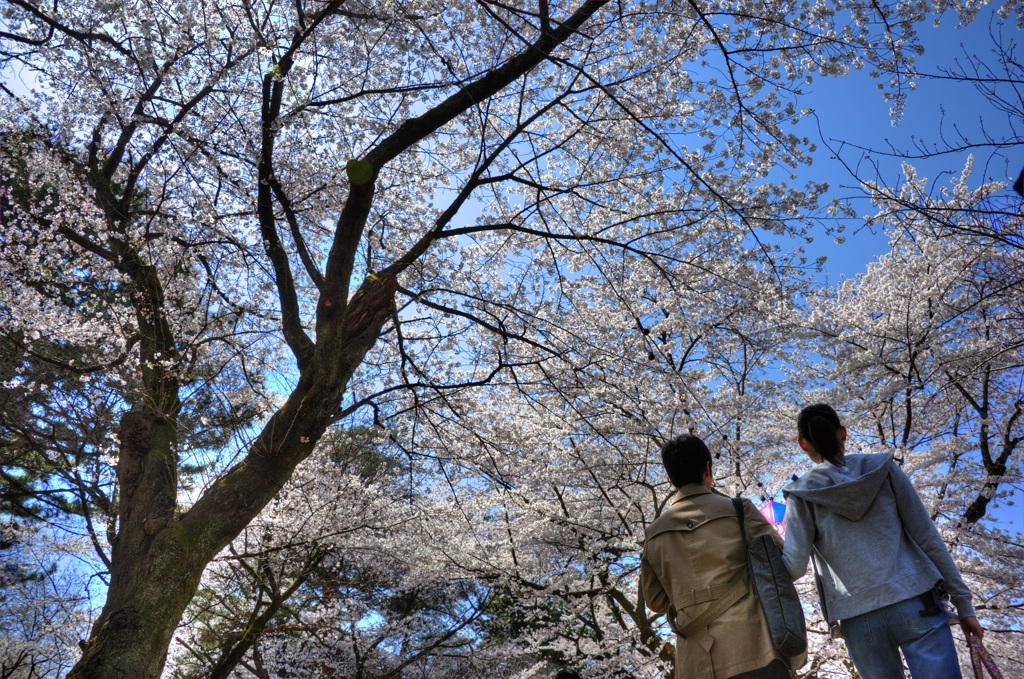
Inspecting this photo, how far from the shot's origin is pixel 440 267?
22.6ft

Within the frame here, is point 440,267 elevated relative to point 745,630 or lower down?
elevated

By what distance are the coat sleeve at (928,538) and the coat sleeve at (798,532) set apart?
0.26 metres

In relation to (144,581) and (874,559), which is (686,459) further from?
(144,581)

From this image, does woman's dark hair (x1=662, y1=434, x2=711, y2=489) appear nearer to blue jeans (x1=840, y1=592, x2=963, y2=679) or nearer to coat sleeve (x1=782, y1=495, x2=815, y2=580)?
coat sleeve (x1=782, y1=495, x2=815, y2=580)

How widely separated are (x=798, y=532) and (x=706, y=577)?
0.36 meters

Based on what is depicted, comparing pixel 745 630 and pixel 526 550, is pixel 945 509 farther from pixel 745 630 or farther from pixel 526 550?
pixel 745 630

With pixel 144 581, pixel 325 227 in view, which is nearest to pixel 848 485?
pixel 144 581

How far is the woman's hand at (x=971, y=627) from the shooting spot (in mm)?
1794

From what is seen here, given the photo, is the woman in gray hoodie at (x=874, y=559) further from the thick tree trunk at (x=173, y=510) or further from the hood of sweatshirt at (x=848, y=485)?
the thick tree trunk at (x=173, y=510)

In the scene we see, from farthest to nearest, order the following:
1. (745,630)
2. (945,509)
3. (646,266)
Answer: (646,266), (945,509), (745,630)

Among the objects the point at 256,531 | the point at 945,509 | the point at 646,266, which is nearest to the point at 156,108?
the point at 646,266

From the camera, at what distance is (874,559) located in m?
1.92

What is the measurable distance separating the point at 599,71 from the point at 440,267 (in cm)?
260

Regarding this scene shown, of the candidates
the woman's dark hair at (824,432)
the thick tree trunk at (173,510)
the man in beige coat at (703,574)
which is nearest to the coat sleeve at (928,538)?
the woman's dark hair at (824,432)
